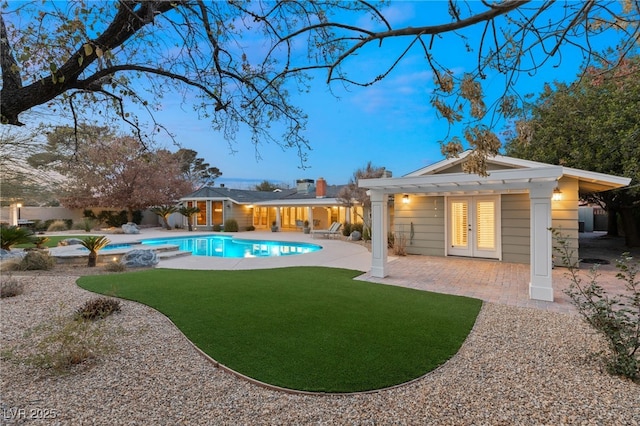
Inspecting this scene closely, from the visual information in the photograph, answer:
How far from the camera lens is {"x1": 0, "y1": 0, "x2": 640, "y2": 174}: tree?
9.12 feet

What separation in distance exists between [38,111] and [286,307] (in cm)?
579

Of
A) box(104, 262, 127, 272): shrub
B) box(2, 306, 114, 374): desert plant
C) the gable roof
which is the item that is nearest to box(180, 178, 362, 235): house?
the gable roof

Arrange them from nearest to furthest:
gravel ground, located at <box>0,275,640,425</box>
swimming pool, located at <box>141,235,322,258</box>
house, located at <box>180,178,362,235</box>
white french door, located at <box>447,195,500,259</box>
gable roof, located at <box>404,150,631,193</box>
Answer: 1. gravel ground, located at <box>0,275,640,425</box>
2. gable roof, located at <box>404,150,631,193</box>
3. white french door, located at <box>447,195,500,259</box>
4. swimming pool, located at <box>141,235,322,258</box>
5. house, located at <box>180,178,362,235</box>

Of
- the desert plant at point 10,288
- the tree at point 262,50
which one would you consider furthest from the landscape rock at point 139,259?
the tree at point 262,50

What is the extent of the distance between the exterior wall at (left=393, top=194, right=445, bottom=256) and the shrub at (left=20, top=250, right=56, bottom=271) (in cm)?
1143

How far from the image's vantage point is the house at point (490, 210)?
20.7 feet

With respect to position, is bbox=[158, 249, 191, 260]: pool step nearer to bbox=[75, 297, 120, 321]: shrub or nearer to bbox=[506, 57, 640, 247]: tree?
bbox=[75, 297, 120, 321]: shrub

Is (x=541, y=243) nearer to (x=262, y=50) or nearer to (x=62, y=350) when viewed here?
(x=262, y=50)

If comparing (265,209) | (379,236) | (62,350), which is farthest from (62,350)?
(265,209)

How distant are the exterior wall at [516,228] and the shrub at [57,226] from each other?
1095 inches

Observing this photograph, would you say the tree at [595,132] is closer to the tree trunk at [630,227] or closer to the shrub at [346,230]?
the tree trunk at [630,227]

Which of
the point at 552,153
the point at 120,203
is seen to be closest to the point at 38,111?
the point at 552,153

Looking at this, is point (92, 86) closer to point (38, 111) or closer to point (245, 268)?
point (38, 111)

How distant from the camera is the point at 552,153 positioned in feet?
40.5
